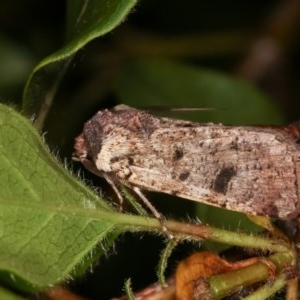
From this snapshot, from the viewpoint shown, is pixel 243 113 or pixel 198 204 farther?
pixel 243 113

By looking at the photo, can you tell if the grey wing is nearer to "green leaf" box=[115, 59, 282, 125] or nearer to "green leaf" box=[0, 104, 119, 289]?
"green leaf" box=[0, 104, 119, 289]

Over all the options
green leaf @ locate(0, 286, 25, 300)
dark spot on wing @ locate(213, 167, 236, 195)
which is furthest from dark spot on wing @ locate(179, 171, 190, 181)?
green leaf @ locate(0, 286, 25, 300)

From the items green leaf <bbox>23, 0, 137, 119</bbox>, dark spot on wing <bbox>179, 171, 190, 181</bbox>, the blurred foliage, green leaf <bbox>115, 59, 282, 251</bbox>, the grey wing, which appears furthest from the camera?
the blurred foliage

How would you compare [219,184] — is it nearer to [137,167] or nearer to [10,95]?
[137,167]

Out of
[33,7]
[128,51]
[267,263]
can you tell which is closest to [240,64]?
[128,51]

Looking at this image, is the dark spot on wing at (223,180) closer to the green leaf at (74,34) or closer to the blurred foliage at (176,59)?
the green leaf at (74,34)

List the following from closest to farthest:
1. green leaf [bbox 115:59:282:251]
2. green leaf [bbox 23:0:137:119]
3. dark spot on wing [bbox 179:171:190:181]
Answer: green leaf [bbox 23:0:137:119], dark spot on wing [bbox 179:171:190:181], green leaf [bbox 115:59:282:251]

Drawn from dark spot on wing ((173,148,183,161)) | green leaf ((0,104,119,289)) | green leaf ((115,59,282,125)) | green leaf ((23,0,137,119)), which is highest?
green leaf ((23,0,137,119))

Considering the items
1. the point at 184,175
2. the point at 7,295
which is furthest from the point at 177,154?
the point at 7,295

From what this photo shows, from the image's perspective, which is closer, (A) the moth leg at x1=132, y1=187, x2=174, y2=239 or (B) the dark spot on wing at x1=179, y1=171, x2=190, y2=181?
(A) the moth leg at x1=132, y1=187, x2=174, y2=239
